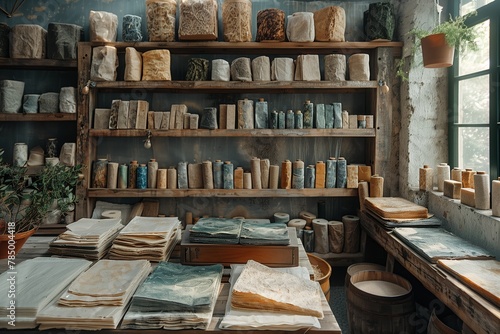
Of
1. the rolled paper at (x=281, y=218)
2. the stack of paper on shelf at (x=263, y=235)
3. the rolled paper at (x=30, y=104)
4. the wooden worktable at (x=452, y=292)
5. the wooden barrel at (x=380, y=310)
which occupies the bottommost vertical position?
the wooden barrel at (x=380, y=310)

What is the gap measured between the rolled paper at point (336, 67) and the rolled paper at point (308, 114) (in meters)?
0.30

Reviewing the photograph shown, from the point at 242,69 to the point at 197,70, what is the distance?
0.43m

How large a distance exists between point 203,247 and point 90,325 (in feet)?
2.07

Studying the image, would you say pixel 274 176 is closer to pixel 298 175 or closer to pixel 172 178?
pixel 298 175

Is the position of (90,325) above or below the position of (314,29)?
below

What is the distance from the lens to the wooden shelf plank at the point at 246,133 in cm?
368

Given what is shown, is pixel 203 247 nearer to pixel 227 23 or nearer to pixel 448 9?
pixel 227 23

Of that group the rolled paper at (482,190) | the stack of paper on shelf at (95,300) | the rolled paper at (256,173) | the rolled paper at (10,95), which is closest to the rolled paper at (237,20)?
the rolled paper at (256,173)

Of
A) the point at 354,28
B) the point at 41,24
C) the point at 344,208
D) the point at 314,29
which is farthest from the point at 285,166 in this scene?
the point at 41,24

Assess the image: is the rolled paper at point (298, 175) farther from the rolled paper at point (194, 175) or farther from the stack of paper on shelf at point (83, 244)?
the stack of paper on shelf at point (83, 244)

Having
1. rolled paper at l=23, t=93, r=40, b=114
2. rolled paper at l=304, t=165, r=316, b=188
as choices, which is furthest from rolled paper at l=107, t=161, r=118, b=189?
rolled paper at l=304, t=165, r=316, b=188

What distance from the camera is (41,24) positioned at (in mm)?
3996

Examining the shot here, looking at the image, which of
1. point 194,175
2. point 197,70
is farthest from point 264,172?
point 197,70

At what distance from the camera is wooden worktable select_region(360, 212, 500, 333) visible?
177cm
